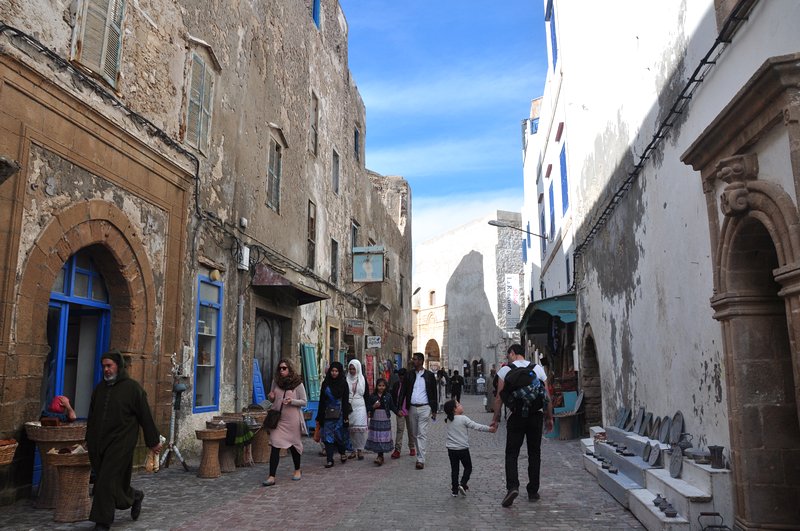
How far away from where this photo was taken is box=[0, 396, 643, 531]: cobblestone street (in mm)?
6145

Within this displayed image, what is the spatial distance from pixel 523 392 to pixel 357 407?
415cm

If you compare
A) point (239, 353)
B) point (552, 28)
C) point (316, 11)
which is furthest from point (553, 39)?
point (239, 353)

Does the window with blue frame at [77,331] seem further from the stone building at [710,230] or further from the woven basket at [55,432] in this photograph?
the stone building at [710,230]

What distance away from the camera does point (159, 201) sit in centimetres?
927

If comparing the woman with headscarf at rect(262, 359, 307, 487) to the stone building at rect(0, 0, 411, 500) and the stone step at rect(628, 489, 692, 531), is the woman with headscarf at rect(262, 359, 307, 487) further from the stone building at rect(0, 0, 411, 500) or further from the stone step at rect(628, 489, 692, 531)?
the stone step at rect(628, 489, 692, 531)

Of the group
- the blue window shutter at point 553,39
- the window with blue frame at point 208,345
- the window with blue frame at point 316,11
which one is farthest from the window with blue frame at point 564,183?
the window with blue frame at point 208,345

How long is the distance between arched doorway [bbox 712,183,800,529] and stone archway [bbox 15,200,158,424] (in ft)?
21.0

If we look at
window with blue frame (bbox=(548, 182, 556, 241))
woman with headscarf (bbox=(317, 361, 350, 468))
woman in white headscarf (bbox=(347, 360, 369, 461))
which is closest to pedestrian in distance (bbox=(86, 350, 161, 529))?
woman with headscarf (bbox=(317, 361, 350, 468))

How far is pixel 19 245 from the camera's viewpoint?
6.43m

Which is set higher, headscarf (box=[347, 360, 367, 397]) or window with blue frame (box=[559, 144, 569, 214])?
window with blue frame (box=[559, 144, 569, 214])

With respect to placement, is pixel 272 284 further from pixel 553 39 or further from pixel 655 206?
pixel 553 39

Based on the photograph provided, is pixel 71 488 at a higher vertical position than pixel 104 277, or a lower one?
lower

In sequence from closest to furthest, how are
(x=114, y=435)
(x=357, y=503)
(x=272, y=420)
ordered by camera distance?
(x=114, y=435), (x=357, y=503), (x=272, y=420)

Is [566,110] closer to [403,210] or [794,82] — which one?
[794,82]
